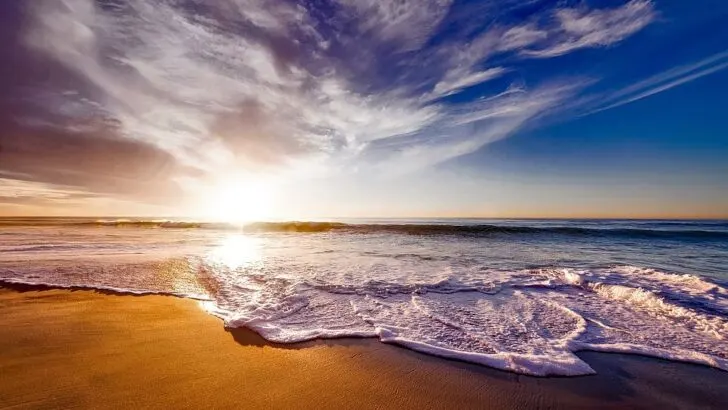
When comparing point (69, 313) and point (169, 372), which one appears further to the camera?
point (69, 313)

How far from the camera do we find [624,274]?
8.26m

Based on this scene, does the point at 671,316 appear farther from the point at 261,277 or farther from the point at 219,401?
the point at 261,277

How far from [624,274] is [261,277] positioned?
30.9 feet

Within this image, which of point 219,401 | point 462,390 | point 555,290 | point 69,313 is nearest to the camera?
point 219,401

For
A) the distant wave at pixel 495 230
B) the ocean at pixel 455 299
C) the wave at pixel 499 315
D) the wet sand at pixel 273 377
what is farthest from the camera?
the distant wave at pixel 495 230

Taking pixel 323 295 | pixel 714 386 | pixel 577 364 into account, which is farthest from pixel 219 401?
pixel 714 386

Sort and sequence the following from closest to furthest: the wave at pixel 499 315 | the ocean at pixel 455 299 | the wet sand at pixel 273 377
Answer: the wet sand at pixel 273 377, the wave at pixel 499 315, the ocean at pixel 455 299

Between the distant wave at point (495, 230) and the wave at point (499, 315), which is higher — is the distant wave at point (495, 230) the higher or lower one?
the higher one

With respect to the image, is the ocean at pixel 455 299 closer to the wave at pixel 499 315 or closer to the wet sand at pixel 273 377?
the wave at pixel 499 315

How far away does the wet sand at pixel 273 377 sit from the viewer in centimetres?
285

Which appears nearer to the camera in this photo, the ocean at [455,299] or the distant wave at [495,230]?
the ocean at [455,299]

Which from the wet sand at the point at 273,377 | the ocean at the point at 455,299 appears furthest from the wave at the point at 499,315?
the wet sand at the point at 273,377

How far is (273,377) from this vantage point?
10.6 feet

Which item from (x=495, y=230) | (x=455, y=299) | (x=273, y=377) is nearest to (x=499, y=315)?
(x=455, y=299)
